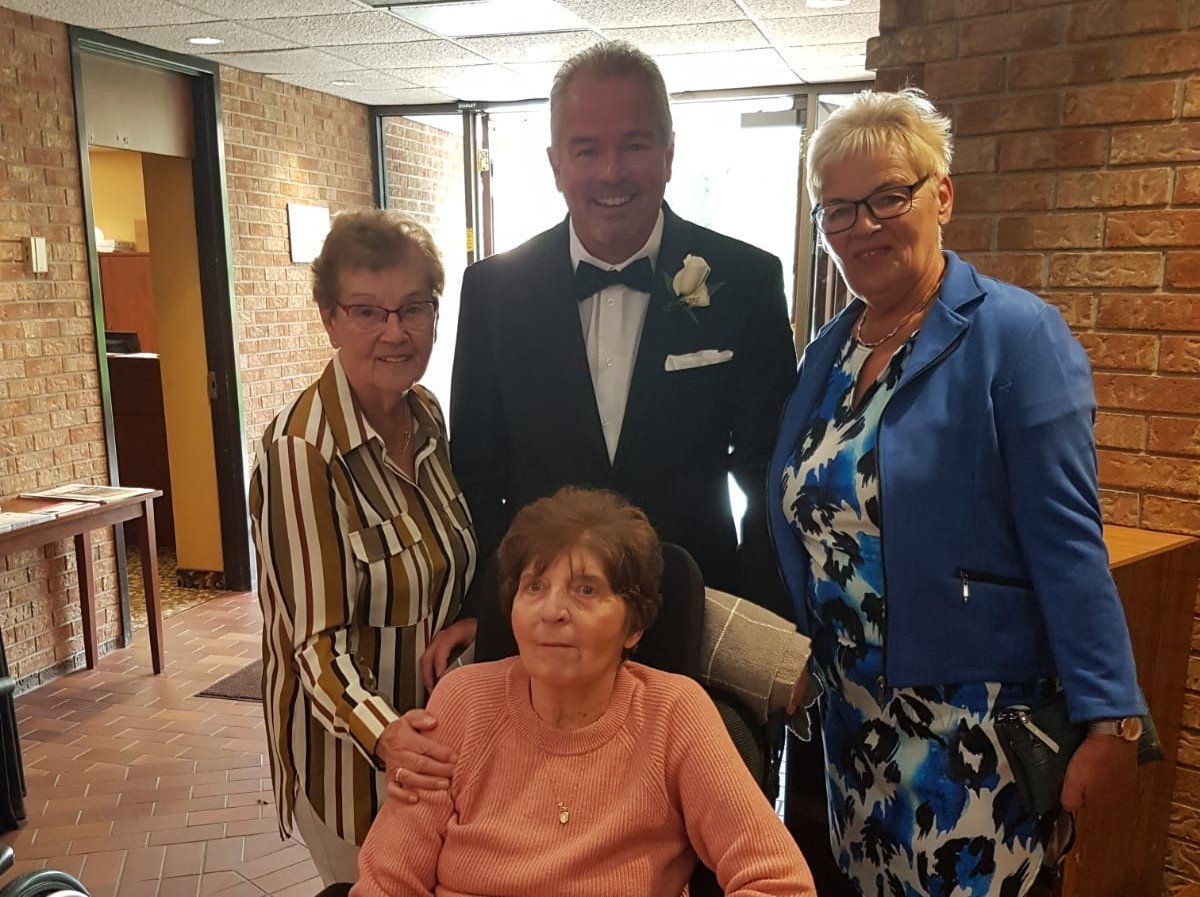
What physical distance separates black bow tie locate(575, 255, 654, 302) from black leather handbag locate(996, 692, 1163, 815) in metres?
0.97

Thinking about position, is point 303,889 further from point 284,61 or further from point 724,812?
point 284,61

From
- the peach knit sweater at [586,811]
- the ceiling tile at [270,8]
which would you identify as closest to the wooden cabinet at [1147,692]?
the peach knit sweater at [586,811]

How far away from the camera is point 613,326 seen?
1.82 meters

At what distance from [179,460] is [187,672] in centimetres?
169

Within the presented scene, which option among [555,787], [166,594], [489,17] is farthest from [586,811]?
[166,594]

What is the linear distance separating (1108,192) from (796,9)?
2.45m

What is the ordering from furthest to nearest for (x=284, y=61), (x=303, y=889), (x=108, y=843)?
(x=284, y=61) < (x=108, y=843) < (x=303, y=889)

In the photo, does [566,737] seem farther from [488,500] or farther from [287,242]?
[287,242]

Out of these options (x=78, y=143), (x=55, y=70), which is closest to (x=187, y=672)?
(x=78, y=143)

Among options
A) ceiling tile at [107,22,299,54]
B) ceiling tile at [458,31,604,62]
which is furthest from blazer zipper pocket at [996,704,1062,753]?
ceiling tile at [107,22,299,54]

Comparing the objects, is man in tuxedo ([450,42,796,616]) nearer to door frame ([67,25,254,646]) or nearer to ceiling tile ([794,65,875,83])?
door frame ([67,25,254,646])

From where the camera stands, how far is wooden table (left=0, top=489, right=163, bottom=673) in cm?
396

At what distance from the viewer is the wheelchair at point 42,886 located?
1.74 meters

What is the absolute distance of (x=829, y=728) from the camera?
68.2 inches
